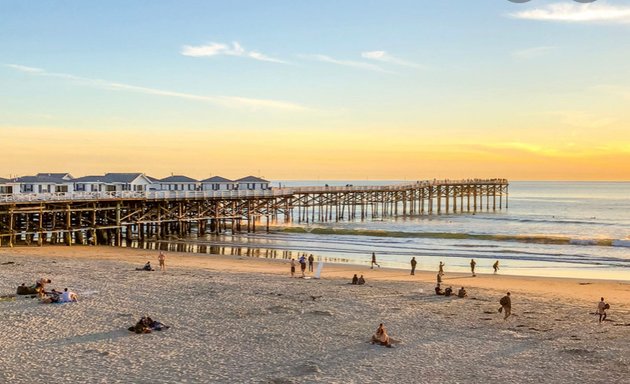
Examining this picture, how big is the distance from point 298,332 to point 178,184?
4411 cm

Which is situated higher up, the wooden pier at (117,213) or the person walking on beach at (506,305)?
the wooden pier at (117,213)

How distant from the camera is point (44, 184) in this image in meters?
47.3

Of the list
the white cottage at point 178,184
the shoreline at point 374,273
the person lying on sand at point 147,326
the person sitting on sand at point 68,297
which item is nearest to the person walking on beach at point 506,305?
the shoreline at point 374,273

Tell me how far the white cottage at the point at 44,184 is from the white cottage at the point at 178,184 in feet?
30.3

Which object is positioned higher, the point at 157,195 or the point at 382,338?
the point at 157,195

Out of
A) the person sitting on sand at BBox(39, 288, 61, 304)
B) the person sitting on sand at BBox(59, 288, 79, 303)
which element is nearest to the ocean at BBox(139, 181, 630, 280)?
the person sitting on sand at BBox(59, 288, 79, 303)

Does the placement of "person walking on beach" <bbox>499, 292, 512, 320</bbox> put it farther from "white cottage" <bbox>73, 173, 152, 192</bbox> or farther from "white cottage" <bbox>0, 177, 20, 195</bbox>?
"white cottage" <bbox>73, 173, 152, 192</bbox>

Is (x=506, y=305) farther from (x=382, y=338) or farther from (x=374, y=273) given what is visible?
(x=374, y=273)

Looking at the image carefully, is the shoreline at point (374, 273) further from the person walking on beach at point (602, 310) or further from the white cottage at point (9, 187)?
the white cottage at point (9, 187)

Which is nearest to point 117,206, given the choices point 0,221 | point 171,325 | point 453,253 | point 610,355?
point 0,221

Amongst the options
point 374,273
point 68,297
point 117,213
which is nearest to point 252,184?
point 117,213

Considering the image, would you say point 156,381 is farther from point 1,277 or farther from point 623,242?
point 623,242

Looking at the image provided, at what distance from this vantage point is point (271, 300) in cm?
2059

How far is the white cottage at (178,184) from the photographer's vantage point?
5791 centimetres
